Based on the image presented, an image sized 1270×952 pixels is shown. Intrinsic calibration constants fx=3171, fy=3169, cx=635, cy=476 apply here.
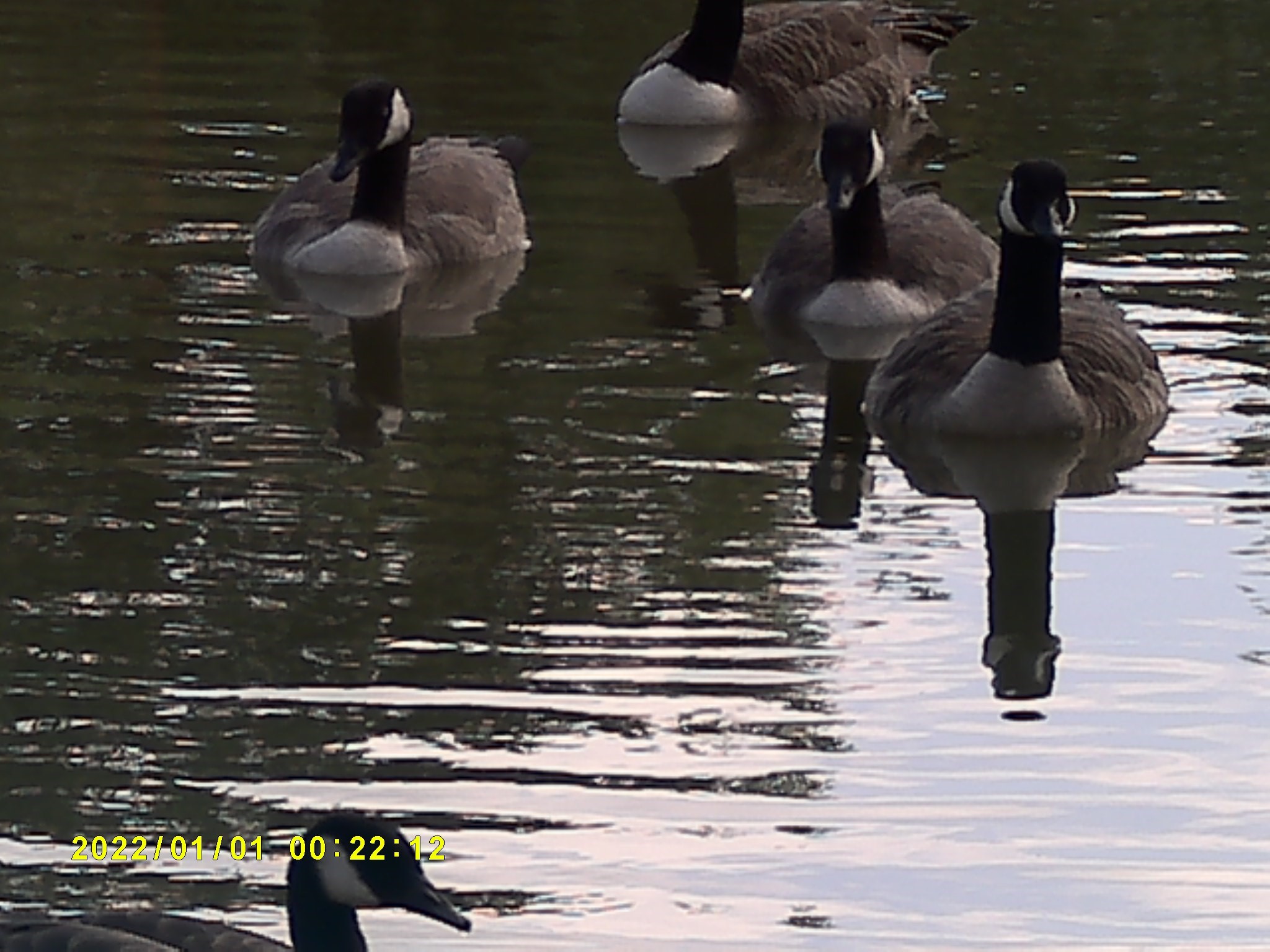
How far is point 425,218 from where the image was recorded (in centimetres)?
1775

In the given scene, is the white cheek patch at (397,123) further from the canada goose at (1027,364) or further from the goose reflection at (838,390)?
the canada goose at (1027,364)

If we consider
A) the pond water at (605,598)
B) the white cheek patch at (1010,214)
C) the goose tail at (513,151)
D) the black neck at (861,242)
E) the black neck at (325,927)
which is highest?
the goose tail at (513,151)

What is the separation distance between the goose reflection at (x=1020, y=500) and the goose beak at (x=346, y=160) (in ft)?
14.3

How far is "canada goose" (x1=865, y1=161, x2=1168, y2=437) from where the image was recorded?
13.3 meters

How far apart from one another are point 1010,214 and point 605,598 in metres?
3.50

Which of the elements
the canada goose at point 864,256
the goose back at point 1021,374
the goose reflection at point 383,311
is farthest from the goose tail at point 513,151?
the goose back at point 1021,374

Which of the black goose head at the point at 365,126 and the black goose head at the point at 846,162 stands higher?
the black goose head at the point at 365,126

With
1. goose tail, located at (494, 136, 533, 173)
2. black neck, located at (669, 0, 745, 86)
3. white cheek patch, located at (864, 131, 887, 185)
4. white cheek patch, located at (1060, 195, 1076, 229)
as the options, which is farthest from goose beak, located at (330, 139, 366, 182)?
black neck, located at (669, 0, 745, 86)

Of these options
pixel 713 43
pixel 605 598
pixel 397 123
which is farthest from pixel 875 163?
pixel 713 43

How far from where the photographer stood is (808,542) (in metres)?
11.7

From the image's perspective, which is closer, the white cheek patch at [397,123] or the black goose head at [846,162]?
the black goose head at [846,162]

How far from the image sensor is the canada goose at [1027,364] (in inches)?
523

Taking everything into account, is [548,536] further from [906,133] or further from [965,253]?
[906,133]
